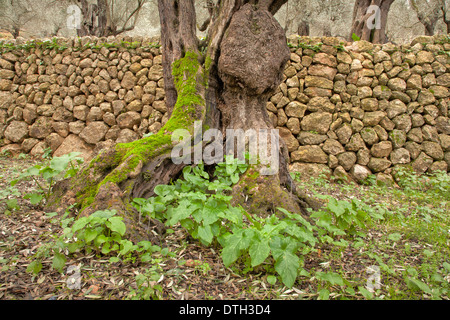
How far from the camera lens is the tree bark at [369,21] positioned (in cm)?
677

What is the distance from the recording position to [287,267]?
5.53 ft

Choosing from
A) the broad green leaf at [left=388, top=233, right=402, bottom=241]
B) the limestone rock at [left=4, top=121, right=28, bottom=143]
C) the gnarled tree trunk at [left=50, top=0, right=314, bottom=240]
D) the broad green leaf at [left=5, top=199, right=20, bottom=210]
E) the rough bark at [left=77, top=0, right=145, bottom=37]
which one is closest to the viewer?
the broad green leaf at [left=388, top=233, right=402, bottom=241]

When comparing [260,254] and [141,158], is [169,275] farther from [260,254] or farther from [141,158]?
[141,158]

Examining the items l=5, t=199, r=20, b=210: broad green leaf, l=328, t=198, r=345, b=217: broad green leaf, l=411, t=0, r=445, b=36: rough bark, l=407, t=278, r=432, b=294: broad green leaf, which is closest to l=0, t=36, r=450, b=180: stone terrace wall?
l=328, t=198, r=345, b=217: broad green leaf

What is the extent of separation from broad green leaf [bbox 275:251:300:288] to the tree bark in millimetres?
7183

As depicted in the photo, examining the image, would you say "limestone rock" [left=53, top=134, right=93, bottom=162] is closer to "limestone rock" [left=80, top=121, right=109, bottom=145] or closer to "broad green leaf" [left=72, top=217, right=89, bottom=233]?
"limestone rock" [left=80, top=121, right=109, bottom=145]

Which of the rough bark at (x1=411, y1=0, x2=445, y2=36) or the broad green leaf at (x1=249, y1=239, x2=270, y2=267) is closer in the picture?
the broad green leaf at (x1=249, y1=239, x2=270, y2=267)

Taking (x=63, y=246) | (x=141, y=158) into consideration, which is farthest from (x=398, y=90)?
(x=63, y=246)

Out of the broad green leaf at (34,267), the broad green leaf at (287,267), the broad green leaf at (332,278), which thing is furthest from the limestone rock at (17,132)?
the broad green leaf at (332,278)

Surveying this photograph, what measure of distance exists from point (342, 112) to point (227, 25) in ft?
11.4

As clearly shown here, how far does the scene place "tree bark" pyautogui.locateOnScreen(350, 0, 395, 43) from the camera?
6773mm

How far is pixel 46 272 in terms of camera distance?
1.84 metres

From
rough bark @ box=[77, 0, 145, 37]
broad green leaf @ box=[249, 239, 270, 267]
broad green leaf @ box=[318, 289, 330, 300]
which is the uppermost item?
rough bark @ box=[77, 0, 145, 37]

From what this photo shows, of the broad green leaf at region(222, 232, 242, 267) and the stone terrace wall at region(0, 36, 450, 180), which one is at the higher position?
the stone terrace wall at region(0, 36, 450, 180)
